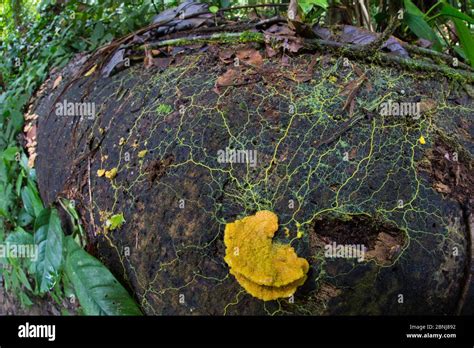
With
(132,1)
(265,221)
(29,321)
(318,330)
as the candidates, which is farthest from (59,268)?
(132,1)

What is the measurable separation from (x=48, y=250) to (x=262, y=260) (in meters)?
0.77

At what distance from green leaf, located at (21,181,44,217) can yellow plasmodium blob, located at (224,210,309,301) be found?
0.93 meters

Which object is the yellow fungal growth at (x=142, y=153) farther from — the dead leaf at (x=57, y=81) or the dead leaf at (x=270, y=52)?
the dead leaf at (x=57, y=81)

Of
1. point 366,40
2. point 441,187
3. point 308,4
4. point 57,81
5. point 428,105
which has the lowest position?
point 441,187

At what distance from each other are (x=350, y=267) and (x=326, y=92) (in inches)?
22.4

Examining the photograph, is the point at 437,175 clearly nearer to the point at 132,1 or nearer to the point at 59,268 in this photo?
the point at 59,268

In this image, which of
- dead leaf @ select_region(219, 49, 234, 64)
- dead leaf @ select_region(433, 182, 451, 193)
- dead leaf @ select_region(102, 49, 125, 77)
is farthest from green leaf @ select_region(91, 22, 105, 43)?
dead leaf @ select_region(433, 182, 451, 193)

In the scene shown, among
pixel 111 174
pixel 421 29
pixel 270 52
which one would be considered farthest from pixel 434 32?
pixel 111 174

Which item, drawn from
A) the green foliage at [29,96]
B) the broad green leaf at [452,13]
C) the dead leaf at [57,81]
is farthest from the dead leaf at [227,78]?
the dead leaf at [57,81]

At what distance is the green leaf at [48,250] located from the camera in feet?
4.72

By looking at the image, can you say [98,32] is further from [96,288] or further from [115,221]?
[96,288]

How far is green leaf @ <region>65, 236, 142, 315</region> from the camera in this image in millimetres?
1282

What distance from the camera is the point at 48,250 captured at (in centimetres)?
146

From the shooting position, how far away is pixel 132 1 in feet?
9.08
